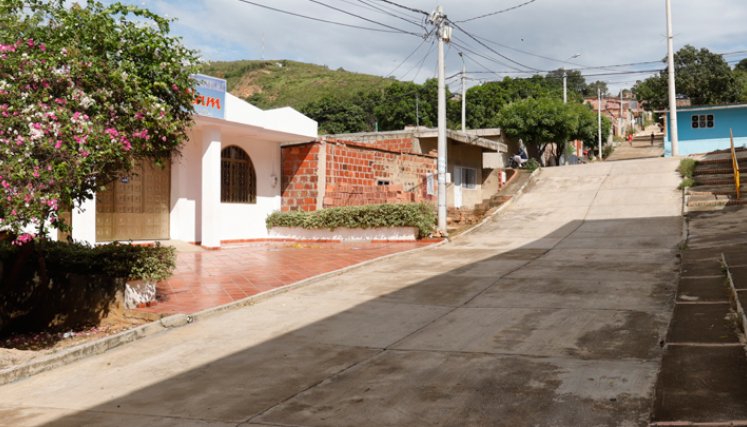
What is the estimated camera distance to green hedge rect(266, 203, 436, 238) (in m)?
16.4

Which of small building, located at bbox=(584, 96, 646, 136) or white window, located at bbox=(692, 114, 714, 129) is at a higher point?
small building, located at bbox=(584, 96, 646, 136)

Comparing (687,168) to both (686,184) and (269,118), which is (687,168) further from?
(269,118)

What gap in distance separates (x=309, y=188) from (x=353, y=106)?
133ft

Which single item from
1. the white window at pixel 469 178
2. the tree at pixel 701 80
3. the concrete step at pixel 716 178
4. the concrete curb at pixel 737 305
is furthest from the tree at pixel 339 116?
the concrete curb at pixel 737 305

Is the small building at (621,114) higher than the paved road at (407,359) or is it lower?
higher

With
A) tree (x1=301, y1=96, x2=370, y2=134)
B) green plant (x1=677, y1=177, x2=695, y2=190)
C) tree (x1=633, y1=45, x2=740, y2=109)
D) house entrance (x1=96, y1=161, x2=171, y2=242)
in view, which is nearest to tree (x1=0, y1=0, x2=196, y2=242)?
house entrance (x1=96, y1=161, x2=171, y2=242)

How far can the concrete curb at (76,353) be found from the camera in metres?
6.10

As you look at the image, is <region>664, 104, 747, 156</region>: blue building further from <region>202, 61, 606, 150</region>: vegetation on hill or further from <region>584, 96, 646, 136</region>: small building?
<region>584, 96, 646, 136</region>: small building

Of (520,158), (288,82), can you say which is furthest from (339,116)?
(288,82)

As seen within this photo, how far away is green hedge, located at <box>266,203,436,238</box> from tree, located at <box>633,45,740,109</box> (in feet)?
148

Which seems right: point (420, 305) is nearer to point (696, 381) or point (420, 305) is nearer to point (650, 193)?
point (696, 381)

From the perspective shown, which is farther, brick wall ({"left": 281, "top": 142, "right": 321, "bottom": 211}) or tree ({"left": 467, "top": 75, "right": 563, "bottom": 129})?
tree ({"left": 467, "top": 75, "right": 563, "bottom": 129})

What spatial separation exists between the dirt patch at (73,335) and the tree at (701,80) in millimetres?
54662

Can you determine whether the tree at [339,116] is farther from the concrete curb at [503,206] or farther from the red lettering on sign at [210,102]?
the red lettering on sign at [210,102]
